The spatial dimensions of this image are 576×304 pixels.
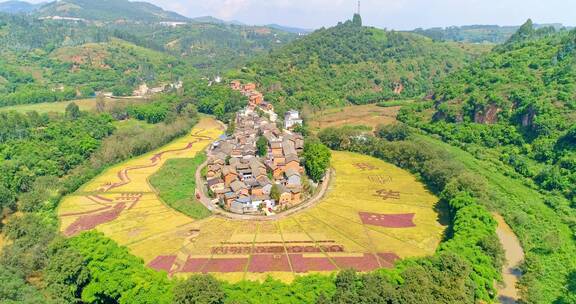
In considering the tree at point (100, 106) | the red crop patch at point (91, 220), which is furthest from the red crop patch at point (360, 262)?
the tree at point (100, 106)

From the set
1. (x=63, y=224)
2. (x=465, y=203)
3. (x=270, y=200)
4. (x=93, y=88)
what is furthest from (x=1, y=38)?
(x=465, y=203)

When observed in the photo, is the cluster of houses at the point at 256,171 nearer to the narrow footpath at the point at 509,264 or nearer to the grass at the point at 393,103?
the narrow footpath at the point at 509,264

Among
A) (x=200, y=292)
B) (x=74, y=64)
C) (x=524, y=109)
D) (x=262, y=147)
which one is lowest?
(x=200, y=292)

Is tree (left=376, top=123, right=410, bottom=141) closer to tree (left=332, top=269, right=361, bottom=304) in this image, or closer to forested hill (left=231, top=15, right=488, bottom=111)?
forested hill (left=231, top=15, right=488, bottom=111)

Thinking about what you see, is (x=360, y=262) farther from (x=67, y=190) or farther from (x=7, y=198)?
(x=7, y=198)

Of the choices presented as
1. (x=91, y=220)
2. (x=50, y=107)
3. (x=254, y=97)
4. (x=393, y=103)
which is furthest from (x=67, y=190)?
(x=393, y=103)

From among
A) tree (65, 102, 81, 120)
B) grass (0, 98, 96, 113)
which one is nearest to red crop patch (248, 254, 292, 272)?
tree (65, 102, 81, 120)
